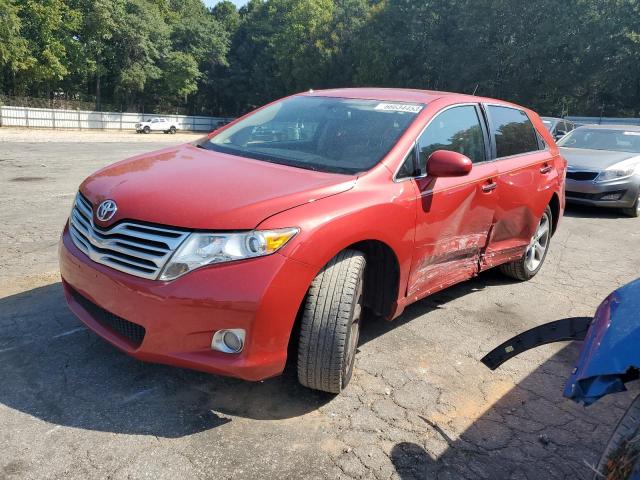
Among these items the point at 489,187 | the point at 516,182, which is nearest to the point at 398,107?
the point at 489,187

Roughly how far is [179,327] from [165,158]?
1402 millimetres

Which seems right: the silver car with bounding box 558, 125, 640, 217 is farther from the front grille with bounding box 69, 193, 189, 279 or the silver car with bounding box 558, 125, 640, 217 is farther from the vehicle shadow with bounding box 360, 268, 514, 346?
the front grille with bounding box 69, 193, 189, 279

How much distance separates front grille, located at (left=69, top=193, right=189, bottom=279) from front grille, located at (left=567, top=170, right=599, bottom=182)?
8.38 metres

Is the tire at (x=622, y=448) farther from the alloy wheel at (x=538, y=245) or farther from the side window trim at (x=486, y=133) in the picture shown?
the alloy wheel at (x=538, y=245)

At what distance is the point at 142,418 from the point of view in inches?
106

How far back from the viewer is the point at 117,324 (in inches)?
110

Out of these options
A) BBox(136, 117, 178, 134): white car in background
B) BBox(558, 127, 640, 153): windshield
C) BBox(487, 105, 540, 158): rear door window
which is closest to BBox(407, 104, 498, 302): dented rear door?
BBox(487, 105, 540, 158): rear door window

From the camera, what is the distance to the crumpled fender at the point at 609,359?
172cm

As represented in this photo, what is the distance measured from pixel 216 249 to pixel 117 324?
0.77m

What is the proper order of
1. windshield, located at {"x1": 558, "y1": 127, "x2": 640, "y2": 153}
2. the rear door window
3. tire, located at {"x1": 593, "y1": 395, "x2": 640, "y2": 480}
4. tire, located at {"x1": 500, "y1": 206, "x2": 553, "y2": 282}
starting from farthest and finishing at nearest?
1. windshield, located at {"x1": 558, "y1": 127, "x2": 640, "y2": 153}
2. tire, located at {"x1": 500, "y1": 206, "x2": 553, "y2": 282}
3. the rear door window
4. tire, located at {"x1": 593, "y1": 395, "x2": 640, "y2": 480}

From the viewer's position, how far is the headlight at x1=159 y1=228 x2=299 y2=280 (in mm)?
2488

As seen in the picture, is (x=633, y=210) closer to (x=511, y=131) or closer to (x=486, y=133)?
(x=511, y=131)

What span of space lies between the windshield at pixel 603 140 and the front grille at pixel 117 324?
9.81m

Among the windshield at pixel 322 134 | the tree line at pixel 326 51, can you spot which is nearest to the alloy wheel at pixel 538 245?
the windshield at pixel 322 134
